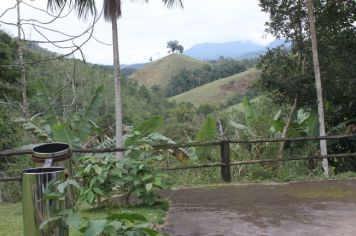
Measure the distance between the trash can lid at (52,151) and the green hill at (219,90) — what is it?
55424 millimetres

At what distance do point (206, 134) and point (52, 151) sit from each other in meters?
5.75

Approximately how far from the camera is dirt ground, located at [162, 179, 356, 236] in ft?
15.8

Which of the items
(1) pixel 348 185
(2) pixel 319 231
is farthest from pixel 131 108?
(2) pixel 319 231

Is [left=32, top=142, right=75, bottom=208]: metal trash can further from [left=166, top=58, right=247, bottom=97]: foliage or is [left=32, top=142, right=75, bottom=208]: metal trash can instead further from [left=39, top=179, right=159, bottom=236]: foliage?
[left=166, top=58, right=247, bottom=97]: foliage

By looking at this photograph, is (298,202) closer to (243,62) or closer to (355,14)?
(355,14)

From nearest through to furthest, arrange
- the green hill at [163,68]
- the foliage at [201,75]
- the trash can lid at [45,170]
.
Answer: the trash can lid at [45,170] → the foliage at [201,75] → the green hill at [163,68]

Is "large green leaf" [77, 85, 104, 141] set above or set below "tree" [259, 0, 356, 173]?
below

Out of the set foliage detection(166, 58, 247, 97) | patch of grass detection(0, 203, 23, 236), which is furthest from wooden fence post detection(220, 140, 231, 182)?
foliage detection(166, 58, 247, 97)

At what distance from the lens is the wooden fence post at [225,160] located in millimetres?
7914

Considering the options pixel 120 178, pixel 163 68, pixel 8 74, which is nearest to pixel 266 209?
pixel 120 178

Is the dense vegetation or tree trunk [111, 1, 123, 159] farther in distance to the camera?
the dense vegetation

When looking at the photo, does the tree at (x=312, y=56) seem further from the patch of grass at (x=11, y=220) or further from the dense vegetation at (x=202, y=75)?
the dense vegetation at (x=202, y=75)

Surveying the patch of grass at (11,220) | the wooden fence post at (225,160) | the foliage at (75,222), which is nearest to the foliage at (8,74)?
the patch of grass at (11,220)

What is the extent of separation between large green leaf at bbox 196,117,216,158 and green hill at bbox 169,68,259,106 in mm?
49758
